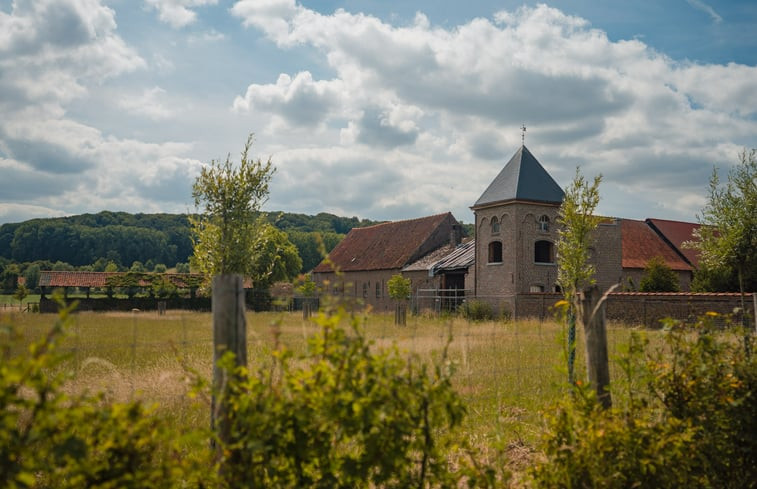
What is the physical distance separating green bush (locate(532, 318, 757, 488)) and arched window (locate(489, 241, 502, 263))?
94.7 feet

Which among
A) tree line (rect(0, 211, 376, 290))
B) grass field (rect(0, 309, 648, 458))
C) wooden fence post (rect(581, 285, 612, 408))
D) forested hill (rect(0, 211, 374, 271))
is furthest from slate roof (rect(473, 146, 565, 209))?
forested hill (rect(0, 211, 374, 271))

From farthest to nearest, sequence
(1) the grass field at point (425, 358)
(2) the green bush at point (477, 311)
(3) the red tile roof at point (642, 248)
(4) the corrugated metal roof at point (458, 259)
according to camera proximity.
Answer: (3) the red tile roof at point (642, 248) < (4) the corrugated metal roof at point (458, 259) < (2) the green bush at point (477, 311) < (1) the grass field at point (425, 358)

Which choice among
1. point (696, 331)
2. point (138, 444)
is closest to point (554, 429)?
point (696, 331)

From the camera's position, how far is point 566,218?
21.3m

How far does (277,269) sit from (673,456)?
60038 mm

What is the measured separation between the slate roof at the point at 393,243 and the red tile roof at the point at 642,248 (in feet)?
40.2

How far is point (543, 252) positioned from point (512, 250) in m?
2.53

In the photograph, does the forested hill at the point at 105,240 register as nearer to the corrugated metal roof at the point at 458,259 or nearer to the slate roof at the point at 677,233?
the corrugated metal roof at the point at 458,259

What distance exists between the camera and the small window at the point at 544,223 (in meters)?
31.9

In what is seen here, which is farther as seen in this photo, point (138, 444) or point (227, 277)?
point (227, 277)

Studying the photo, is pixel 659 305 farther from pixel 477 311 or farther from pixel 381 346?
pixel 381 346

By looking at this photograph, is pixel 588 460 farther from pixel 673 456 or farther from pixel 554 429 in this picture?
pixel 673 456

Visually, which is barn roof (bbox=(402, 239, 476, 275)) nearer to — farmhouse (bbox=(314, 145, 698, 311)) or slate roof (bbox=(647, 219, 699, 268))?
farmhouse (bbox=(314, 145, 698, 311))

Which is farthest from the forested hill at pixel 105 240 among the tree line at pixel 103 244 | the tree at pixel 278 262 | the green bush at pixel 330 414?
the green bush at pixel 330 414
